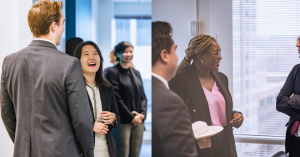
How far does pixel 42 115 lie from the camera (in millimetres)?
1391

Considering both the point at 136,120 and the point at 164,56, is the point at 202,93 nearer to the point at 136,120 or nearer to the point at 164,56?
the point at 164,56

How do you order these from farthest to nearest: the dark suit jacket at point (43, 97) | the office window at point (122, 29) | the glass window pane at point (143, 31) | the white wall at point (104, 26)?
the glass window pane at point (143, 31)
the office window at point (122, 29)
the white wall at point (104, 26)
the dark suit jacket at point (43, 97)

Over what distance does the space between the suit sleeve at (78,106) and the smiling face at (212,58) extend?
34.9 inches

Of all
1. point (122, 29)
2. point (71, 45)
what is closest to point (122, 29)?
point (122, 29)

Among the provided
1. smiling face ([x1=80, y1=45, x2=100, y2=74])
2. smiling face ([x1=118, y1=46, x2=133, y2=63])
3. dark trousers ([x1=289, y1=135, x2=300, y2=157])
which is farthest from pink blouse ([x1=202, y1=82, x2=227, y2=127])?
smiling face ([x1=118, y1=46, x2=133, y2=63])

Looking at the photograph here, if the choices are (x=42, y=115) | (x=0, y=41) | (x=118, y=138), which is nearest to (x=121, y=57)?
(x=118, y=138)

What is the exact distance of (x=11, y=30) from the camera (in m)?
2.06

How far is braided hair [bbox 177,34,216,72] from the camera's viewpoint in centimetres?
170

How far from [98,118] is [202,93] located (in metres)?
0.95

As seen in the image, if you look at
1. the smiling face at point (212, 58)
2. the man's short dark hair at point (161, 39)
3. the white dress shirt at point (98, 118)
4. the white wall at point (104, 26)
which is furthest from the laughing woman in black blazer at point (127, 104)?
the white wall at point (104, 26)

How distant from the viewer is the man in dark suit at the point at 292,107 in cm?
165

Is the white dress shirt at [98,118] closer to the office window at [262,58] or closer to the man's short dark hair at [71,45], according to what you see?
the man's short dark hair at [71,45]

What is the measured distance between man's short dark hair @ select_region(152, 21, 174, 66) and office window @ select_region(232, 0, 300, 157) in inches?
19.5

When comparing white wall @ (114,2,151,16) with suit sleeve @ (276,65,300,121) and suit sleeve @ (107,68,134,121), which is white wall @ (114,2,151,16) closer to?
suit sleeve @ (107,68,134,121)
